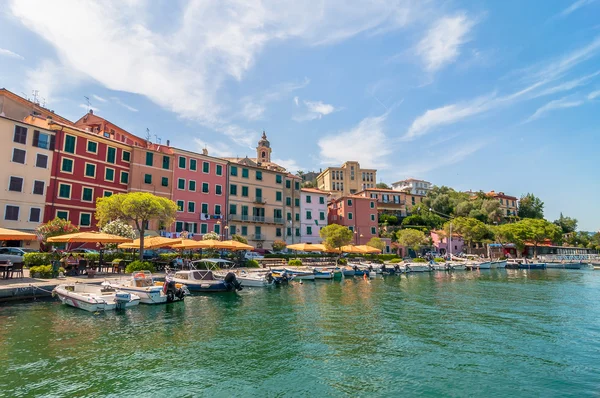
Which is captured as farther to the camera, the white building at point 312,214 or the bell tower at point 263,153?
the bell tower at point 263,153

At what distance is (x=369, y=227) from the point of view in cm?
5966

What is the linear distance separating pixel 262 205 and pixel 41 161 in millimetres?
25843

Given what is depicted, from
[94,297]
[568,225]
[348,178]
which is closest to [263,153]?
[348,178]

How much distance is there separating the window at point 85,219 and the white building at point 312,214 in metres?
28.4

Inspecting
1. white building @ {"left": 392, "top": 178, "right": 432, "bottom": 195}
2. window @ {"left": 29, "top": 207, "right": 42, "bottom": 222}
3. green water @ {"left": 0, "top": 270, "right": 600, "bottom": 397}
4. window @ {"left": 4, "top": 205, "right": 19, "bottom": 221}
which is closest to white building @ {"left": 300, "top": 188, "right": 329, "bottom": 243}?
window @ {"left": 29, "top": 207, "right": 42, "bottom": 222}

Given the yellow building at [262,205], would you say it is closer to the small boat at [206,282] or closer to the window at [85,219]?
the window at [85,219]

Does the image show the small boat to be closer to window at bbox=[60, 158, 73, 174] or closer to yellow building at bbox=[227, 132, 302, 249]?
window at bbox=[60, 158, 73, 174]

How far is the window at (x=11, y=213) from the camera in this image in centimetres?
2969

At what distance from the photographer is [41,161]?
3238 cm

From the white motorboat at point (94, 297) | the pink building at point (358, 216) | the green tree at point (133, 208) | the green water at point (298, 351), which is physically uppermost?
the pink building at point (358, 216)

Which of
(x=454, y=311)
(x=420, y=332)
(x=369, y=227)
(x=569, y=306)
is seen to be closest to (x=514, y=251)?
(x=369, y=227)

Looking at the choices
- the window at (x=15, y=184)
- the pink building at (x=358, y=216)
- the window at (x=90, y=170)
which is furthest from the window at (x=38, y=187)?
the pink building at (x=358, y=216)

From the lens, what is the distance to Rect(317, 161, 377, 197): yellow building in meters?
88.1

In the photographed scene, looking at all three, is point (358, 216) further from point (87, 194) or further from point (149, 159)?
point (87, 194)
